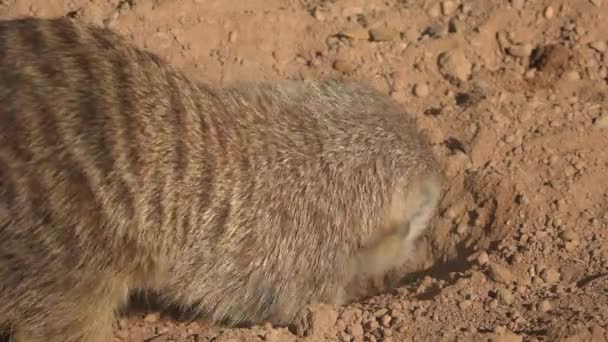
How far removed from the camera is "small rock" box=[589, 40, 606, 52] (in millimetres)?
4129

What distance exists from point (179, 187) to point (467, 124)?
4.54 ft

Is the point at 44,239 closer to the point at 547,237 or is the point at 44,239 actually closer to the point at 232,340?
the point at 232,340

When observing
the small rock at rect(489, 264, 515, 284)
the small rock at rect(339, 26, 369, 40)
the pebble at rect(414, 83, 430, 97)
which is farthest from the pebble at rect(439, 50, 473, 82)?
the small rock at rect(489, 264, 515, 284)

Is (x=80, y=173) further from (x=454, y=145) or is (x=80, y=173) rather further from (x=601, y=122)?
(x=601, y=122)

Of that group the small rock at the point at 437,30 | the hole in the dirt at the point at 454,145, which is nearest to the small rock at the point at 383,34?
the small rock at the point at 437,30

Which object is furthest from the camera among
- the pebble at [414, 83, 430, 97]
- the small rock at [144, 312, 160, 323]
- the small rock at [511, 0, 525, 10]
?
the small rock at [511, 0, 525, 10]

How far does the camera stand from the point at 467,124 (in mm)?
4012

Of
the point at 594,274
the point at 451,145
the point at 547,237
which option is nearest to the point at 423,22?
the point at 451,145

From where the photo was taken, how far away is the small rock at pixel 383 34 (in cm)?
436

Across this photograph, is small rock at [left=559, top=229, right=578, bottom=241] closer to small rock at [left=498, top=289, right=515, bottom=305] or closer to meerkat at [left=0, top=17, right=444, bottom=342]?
small rock at [left=498, top=289, right=515, bottom=305]

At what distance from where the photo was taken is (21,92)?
9.98ft

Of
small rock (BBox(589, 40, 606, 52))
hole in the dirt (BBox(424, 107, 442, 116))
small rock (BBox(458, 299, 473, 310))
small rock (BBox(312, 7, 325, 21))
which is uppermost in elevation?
small rock (BBox(589, 40, 606, 52))

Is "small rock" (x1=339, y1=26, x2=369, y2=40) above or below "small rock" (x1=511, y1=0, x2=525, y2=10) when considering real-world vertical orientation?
below

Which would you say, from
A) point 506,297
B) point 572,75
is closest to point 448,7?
point 572,75
